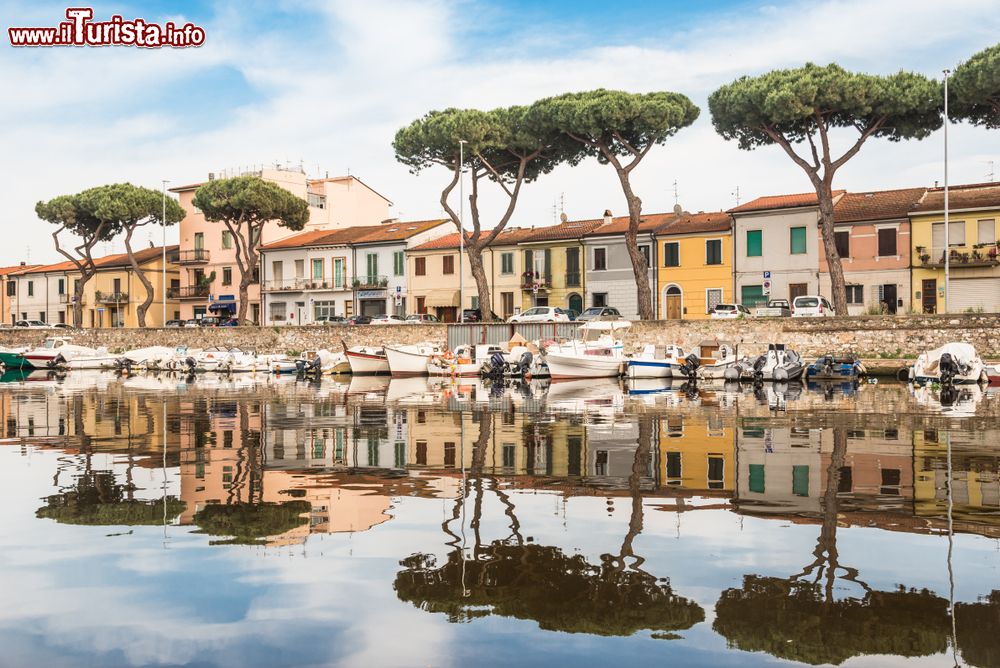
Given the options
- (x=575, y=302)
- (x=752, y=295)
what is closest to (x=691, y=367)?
(x=752, y=295)

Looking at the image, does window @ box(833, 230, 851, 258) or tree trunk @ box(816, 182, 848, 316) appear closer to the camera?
tree trunk @ box(816, 182, 848, 316)

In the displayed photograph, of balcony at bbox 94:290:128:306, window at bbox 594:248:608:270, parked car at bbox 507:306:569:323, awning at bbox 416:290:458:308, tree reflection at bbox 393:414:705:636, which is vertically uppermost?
window at bbox 594:248:608:270

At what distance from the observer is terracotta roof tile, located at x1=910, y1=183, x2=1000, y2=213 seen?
159ft

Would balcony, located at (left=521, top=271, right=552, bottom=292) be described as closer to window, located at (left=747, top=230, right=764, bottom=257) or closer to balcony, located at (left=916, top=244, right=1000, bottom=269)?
window, located at (left=747, top=230, right=764, bottom=257)

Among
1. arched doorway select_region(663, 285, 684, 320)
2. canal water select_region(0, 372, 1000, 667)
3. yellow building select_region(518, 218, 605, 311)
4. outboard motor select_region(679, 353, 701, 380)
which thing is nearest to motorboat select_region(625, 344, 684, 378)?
outboard motor select_region(679, 353, 701, 380)

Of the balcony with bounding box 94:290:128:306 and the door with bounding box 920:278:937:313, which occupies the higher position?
the balcony with bounding box 94:290:128:306

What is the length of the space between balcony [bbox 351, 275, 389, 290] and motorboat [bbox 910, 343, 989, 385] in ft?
129

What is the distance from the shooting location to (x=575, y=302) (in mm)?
60594

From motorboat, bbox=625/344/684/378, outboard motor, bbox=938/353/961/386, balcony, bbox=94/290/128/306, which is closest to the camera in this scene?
outboard motor, bbox=938/353/961/386

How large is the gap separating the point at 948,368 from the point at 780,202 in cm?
2169

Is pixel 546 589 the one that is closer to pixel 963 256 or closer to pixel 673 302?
pixel 963 256

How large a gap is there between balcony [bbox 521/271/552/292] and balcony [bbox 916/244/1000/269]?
21887 mm

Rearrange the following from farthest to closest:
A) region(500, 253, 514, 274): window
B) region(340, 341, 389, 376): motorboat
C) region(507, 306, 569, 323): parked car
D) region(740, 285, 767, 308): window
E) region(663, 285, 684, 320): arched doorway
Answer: region(500, 253, 514, 274): window
region(663, 285, 684, 320): arched doorway
region(740, 285, 767, 308): window
region(507, 306, 569, 323): parked car
region(340, 341, 389, 376): motorboat

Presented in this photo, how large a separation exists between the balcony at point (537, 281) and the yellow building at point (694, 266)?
7.31 metres
